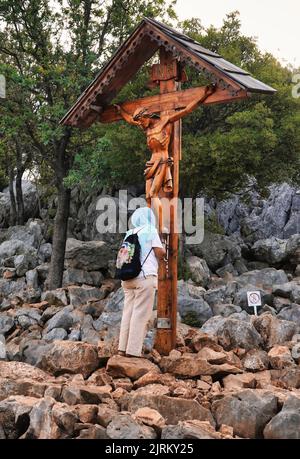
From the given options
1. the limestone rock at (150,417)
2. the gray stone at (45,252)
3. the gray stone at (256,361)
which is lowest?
the gray stone at (256,361)

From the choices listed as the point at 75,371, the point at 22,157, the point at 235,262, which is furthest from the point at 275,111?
the point at 75,371

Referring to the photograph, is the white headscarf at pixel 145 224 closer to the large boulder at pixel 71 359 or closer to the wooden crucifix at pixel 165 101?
the wooden crucifix at pixel 165 101

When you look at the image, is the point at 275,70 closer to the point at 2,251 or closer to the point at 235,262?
the point at 235,262

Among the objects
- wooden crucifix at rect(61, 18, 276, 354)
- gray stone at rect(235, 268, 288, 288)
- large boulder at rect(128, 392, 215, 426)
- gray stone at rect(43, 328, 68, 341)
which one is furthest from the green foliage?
large boulder at rect(128, 392, 215, 426)

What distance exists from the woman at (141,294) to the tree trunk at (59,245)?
11484 millimetres

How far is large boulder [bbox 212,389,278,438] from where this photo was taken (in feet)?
17.5

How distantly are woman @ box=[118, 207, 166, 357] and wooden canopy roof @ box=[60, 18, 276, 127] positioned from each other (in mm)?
2451

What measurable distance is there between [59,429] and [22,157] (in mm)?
27942

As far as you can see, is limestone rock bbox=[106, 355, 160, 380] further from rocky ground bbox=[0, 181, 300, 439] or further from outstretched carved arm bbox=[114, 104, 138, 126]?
outstretched carved arm bbox=[114, 104, 138, 126]

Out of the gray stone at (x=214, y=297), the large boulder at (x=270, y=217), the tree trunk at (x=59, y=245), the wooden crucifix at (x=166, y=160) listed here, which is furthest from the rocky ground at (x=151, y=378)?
the large boulder at (x=270, y=217)

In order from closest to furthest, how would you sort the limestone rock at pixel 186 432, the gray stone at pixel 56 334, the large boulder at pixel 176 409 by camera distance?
the limestone rock at pixel 186 432
the large boulder at pixel 176 409
the gray stone at pixel 56 334

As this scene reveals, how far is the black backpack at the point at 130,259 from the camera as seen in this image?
7.84 metres

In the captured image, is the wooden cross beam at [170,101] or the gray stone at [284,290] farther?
the gray stone at [284,290]

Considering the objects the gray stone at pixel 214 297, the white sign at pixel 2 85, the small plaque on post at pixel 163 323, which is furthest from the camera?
the white sign at pixel 2 85
